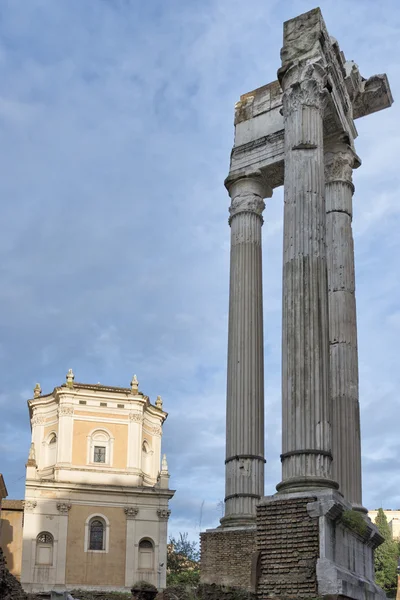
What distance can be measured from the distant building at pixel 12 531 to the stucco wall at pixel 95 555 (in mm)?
5732

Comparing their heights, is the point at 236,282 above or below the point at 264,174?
below

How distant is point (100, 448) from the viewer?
58.0m

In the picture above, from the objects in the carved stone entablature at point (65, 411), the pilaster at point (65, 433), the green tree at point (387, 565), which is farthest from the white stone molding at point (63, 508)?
the green tree at point (387, 565)

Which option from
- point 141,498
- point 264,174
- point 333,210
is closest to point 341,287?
point 333,210

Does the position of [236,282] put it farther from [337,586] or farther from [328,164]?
[337,586]

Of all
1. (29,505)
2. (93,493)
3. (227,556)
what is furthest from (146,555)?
(227,556)

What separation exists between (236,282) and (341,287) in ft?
8.56

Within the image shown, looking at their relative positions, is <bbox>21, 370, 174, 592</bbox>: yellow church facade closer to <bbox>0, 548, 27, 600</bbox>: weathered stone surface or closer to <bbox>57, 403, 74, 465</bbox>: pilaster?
<bbox>57, 403, 74, 465</bbox>: pilaster

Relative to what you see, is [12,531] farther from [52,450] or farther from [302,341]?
[302,341]

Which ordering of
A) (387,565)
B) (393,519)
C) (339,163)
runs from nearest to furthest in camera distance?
(339,163)
(387,565)
(393,519)

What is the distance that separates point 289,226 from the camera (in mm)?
17812

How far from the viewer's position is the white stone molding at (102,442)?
189 ft

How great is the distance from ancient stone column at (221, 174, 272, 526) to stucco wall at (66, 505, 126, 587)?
3706 cm

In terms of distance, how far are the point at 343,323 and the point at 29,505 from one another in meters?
39.9
